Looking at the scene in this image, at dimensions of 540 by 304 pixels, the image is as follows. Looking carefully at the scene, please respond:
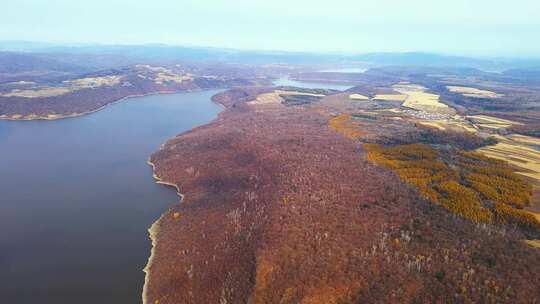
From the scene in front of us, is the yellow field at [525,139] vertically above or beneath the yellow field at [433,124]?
above

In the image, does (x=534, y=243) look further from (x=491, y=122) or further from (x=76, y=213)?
(x=491, y=122)

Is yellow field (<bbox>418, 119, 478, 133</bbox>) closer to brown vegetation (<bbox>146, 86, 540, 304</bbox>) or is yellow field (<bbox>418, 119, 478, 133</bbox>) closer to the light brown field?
the light brown field

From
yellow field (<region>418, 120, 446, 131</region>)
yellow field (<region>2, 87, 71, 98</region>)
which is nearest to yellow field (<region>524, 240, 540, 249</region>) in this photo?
yellow field (<region>418, 120, 446, 131</region>)

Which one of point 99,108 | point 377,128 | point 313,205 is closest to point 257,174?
point 313,205

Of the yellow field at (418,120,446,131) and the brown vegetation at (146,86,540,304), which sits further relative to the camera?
the yellow field at (418,120,446,131)

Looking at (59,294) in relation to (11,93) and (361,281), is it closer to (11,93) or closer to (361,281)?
(361,281)

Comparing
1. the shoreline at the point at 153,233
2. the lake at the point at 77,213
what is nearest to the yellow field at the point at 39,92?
the lake at the point at 77,213

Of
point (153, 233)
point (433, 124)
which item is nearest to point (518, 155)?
point (433, 124)

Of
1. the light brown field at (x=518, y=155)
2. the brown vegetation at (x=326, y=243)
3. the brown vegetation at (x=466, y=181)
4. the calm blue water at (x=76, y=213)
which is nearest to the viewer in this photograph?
the brown vegetation at (x=326, y=243)

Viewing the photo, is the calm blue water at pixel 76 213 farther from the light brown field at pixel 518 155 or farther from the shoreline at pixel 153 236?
the light brown field at pixel 518 155
